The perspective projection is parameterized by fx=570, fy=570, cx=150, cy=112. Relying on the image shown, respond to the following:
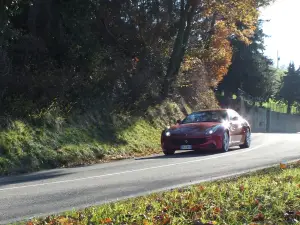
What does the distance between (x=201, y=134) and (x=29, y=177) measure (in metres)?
6.54

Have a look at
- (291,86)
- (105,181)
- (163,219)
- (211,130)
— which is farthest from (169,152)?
(291,86)

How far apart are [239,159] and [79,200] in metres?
7.61

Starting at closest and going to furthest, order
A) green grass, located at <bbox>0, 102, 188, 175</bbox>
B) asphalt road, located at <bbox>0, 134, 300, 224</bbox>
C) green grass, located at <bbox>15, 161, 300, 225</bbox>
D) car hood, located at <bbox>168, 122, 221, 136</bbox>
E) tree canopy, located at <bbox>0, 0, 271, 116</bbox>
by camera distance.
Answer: green grass, located at <bbox>15, 161, 300, 225</bbox>
asphalt road, located at <bbox>0, 134, 300, 224</bbox>
green grass, located at <bbox>0, 102, 188, 175</bbox>
car hood, located at <bbox>168, 122, 221, 136</bbox>
tree canopy, located at <bbox>0, 0, 271, 116</bbox>

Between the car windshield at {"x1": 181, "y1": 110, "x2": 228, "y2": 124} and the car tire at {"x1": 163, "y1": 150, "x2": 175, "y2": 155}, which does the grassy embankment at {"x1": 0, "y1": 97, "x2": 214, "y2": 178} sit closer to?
the car tire at {"x1": 163, "y1": 150, "x2": 175, "y2": 155}

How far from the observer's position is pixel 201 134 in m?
17.3

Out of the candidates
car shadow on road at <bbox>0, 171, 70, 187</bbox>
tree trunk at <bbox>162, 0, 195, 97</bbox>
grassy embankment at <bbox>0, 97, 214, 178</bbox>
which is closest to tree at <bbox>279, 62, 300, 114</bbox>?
tree trunk at <bbox>162, 0, 195, 97</bbox>

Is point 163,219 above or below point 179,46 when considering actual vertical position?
below

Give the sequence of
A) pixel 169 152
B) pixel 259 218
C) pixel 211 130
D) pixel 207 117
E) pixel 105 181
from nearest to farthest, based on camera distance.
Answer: pixel 259 218 < pixel 105 181 < pixel 211 130 < pixel 169 152 < pixel 207 117

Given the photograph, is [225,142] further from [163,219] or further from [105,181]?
[163,219]

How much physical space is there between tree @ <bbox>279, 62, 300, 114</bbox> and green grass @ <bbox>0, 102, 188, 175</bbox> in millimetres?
45557

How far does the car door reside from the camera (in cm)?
1883

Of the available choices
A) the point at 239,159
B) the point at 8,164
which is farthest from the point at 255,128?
the point at 8,164

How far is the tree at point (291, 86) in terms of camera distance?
216 feet

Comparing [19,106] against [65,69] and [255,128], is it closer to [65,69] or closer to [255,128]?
[65,69]
